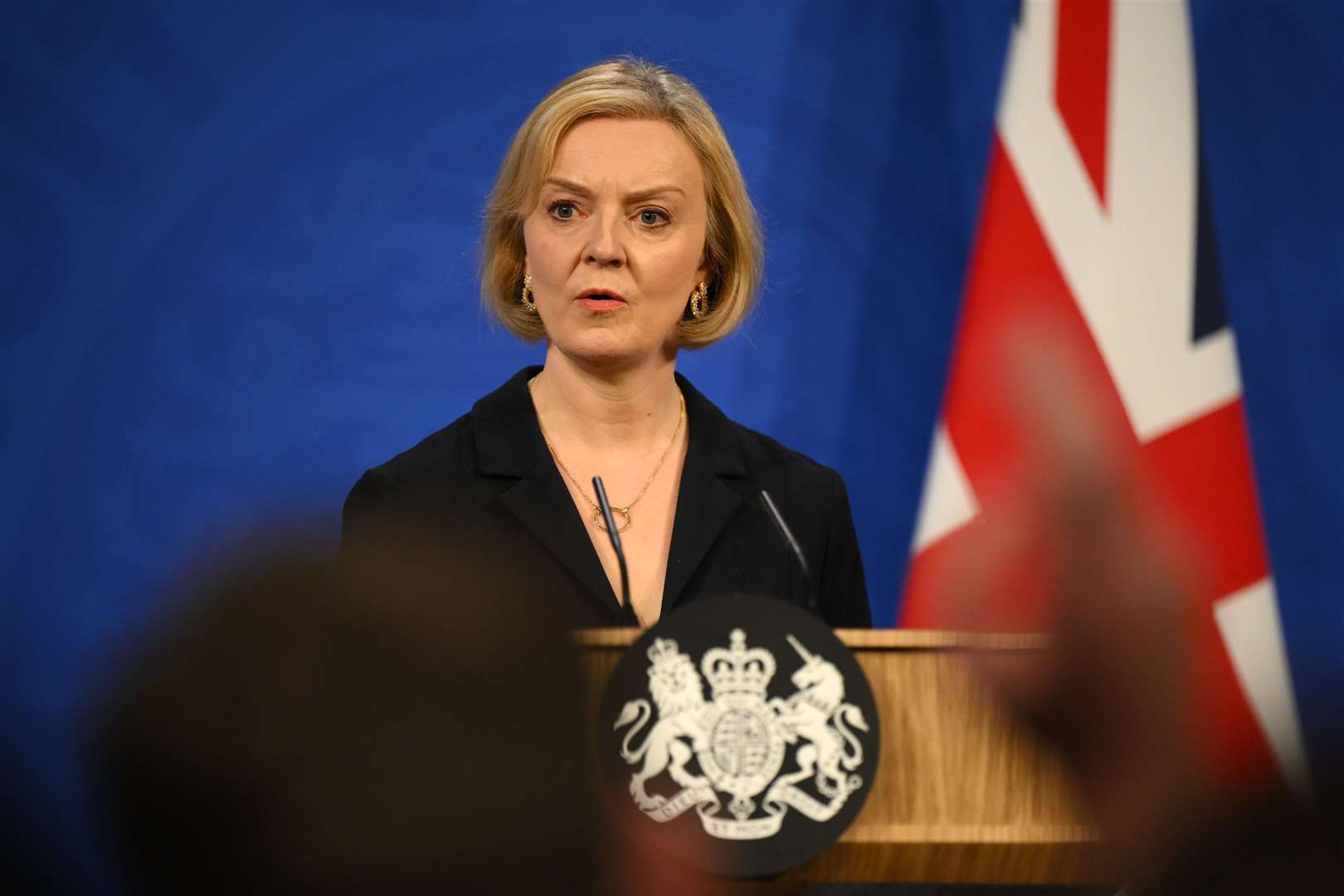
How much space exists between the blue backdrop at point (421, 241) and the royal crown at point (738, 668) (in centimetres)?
169

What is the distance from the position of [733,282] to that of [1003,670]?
4.13 feet

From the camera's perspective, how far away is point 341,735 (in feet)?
1.57

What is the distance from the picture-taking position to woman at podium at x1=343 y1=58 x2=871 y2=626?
5.64 feet

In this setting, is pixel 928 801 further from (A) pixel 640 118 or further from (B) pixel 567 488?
(A) pixel 640 118

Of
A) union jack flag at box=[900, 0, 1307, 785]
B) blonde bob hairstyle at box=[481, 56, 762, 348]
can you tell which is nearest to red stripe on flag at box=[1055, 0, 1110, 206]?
union jack flag at box=[900, 0, 1307, 785]

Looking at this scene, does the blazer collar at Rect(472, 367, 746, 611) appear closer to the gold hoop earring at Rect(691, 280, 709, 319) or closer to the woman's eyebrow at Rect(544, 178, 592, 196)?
the gold hoop earring at Rect(691, 280, 709, 319)

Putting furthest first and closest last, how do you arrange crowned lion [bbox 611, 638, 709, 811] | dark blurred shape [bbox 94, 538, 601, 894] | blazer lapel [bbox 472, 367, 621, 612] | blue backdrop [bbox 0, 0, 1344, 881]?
1. blue backdrop [bbox 0, 0, 1344, 881]
2. blazer lapel [bbox 472, 367, 621, 612]
3. crowned lion [bbox 611, 638, 709, 811]
4. dark blurred shape [bbox 94, 538, 601, 894]

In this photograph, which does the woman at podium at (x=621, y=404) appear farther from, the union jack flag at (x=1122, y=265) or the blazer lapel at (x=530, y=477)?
the union jack flag at (x=1122, y=265)

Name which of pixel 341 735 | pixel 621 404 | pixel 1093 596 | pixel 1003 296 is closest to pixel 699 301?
pixel 621 404

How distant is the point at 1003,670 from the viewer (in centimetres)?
78

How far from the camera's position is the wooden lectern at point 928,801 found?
1019 millimetres

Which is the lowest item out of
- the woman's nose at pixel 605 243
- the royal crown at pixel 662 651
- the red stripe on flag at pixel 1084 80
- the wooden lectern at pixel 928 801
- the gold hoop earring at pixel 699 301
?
the wooden lectern at pixel 928 801

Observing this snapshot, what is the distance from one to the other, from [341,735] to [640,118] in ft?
4.66

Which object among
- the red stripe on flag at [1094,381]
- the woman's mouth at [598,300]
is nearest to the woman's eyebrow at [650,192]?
the woman's mouth at [598,300]
